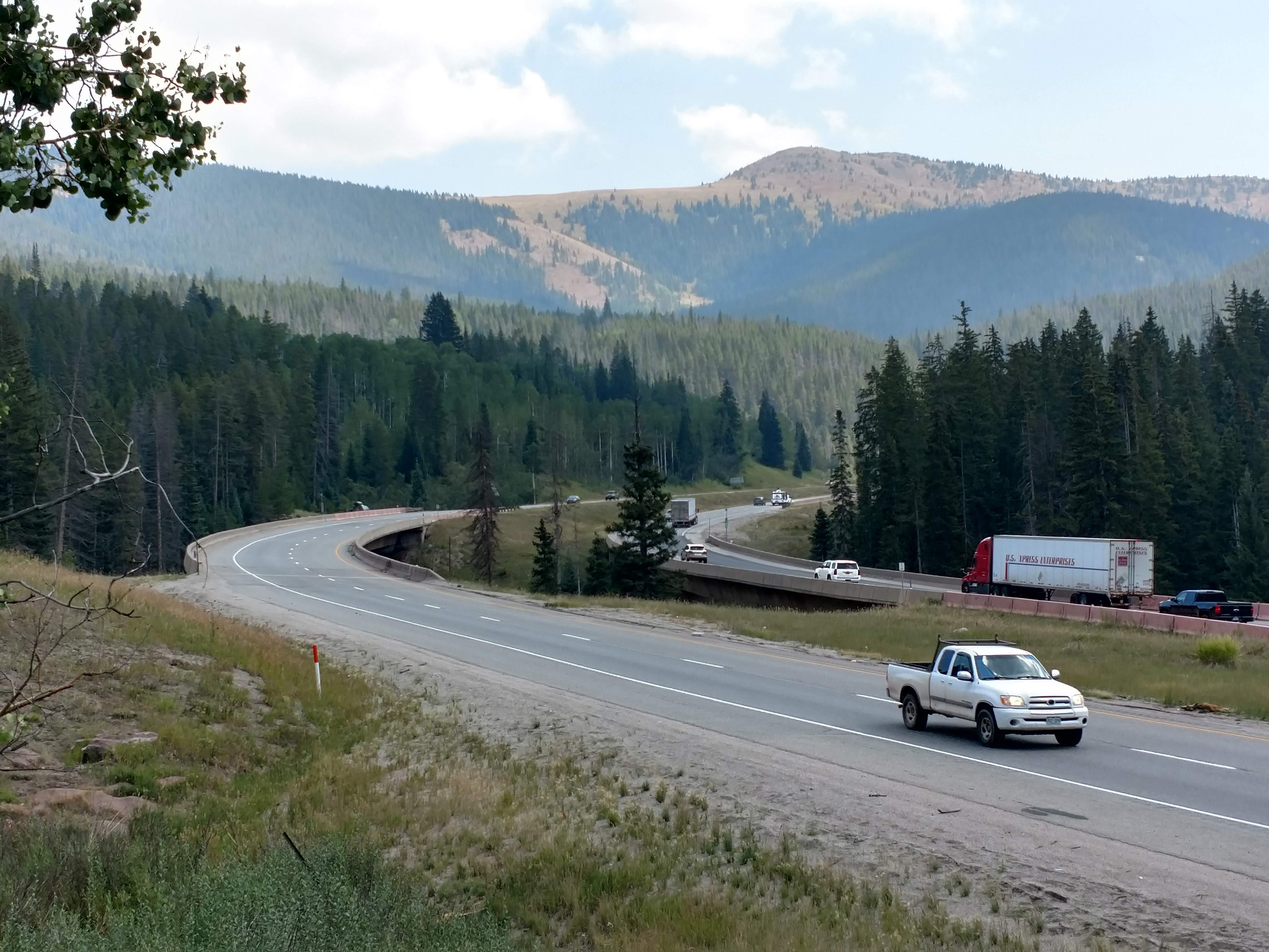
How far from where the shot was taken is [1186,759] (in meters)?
17.5

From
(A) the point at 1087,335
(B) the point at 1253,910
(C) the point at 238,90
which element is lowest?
(B) the point at 1253,910

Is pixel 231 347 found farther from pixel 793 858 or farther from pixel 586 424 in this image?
pixel 793 858

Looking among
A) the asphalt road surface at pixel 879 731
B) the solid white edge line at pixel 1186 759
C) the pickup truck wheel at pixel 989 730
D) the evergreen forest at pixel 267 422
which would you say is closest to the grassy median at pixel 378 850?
the asphalt road surface at pixel 879 731

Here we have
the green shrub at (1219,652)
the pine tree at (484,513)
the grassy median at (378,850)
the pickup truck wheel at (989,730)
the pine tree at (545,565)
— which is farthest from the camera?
the pine tree at (484,513)

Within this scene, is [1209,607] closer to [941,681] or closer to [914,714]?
[914,714]

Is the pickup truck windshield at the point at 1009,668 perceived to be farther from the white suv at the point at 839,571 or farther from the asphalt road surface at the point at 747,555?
the white suv at the point at 839,571

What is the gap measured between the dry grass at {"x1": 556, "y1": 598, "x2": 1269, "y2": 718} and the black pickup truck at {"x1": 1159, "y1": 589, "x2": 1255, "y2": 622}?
657 cm

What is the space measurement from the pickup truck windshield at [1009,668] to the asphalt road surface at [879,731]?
42.0 inches

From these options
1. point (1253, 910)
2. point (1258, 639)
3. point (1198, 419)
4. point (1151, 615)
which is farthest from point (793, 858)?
point (1198, 419)

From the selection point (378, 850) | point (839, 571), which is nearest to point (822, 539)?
point (839, 571)

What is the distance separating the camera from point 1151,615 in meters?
39.1

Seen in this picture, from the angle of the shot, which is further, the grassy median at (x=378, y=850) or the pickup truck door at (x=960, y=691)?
the pickup truck door at (x=960, y=691)

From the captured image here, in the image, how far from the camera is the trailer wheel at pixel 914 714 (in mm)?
20375

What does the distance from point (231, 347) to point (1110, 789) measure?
157m
